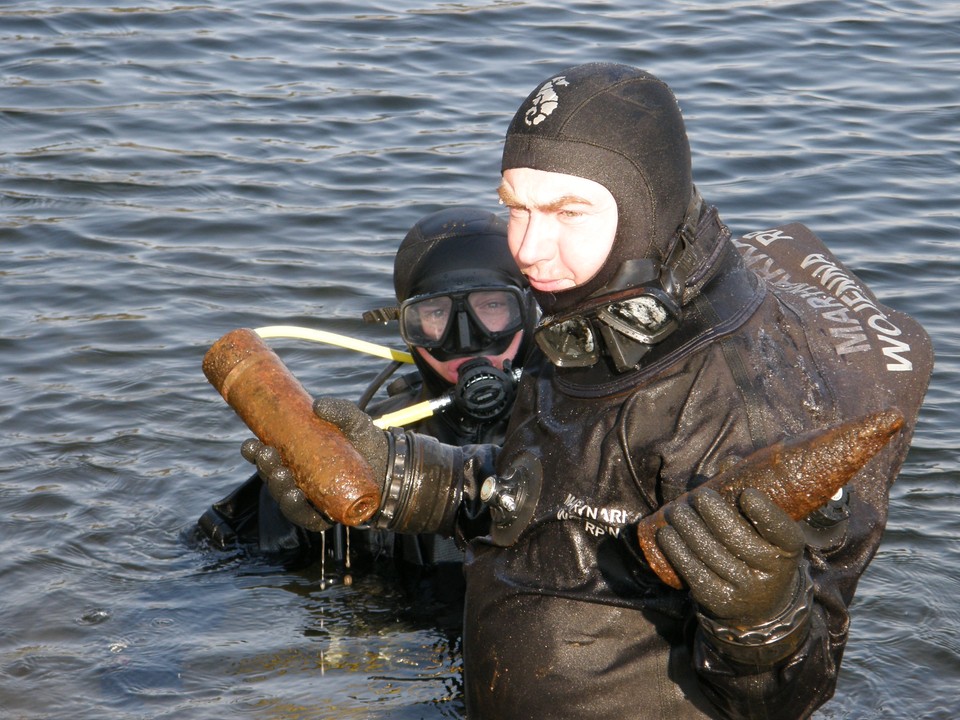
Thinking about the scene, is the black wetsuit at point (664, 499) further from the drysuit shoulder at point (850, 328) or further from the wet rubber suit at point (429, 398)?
the wet rubber suit at point (429, 398)

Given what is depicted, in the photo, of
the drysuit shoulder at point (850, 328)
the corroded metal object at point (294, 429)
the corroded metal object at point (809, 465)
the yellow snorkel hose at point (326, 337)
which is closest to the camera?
the corroded metal object at point (809, 465)

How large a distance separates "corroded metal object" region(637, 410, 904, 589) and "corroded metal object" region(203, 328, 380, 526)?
3.55ft

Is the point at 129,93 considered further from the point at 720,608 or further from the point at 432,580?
the point at 720,608

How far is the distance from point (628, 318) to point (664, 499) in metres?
0.45

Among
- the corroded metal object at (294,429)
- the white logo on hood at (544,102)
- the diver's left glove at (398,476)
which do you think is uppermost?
the white logo on hood at (544,102)

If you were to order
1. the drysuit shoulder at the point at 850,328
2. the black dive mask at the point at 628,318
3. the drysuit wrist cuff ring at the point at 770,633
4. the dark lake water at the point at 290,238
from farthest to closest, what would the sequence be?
the dark lake water at the point at 290,238 → the drysuit shoulder at the point at 850,328 → the black dive mask at the point at 628,318 → the drysuit wrist cuff ring at the point at 770,633

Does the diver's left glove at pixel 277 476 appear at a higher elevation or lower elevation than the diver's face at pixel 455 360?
higher

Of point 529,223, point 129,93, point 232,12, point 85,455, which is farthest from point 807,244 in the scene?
point 232,12

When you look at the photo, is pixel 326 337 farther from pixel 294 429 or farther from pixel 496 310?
pixel 294 429

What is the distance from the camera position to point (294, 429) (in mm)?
3816

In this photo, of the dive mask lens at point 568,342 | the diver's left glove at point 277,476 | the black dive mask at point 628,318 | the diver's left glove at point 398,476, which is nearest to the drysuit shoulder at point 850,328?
the black dive mask at point 628,318

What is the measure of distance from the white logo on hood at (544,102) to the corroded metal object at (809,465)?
1.09 meters

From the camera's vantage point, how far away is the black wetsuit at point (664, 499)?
318 centimetres

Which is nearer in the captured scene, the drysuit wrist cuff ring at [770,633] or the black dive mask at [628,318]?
the drysuit wrist cuff ring at [770,633]
